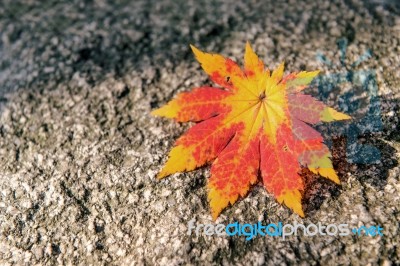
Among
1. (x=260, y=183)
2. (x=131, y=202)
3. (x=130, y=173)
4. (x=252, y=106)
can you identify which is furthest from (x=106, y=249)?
(x=252, y=106)

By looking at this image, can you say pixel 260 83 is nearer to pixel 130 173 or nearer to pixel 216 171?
pixel 216 171

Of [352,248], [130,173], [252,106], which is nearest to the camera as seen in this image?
[352,248]

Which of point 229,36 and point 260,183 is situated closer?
point 260,183

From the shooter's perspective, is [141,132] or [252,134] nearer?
[252,134]
